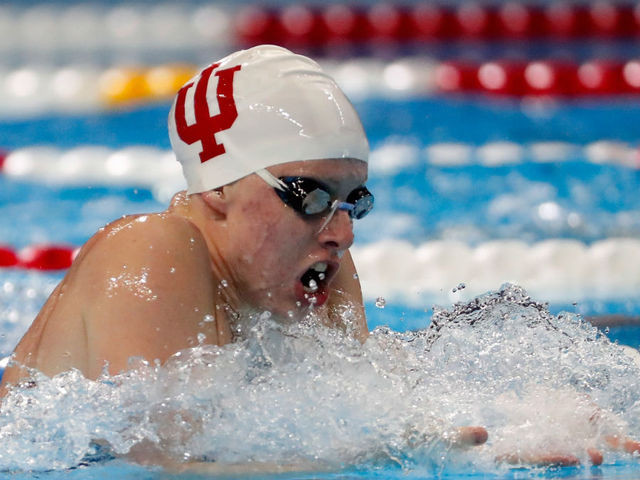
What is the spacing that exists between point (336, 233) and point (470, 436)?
45cm

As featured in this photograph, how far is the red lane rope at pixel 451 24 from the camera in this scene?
27.8 feet

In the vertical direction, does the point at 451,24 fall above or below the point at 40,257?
above

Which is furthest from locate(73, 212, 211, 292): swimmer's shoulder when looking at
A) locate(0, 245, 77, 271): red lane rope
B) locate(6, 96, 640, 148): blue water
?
locate(6, 96, 640, 148): blue water

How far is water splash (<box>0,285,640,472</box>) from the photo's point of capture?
187cm

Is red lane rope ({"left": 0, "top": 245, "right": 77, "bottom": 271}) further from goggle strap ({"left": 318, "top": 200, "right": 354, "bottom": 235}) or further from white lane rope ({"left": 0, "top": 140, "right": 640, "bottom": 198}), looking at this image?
goggle strap ({"left": 318, "top": 200, "right": 354, "bottom": 235})

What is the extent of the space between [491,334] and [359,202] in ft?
1.74

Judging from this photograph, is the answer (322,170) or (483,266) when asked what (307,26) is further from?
(322,170)

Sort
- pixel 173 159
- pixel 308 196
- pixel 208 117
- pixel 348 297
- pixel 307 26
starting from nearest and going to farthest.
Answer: pixel 308 196, pixel 208 117, pixel 348 297, pixel 173 159, pixel 307 26

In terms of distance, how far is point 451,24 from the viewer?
8609 mm

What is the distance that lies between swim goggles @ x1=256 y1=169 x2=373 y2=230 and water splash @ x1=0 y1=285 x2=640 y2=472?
0.25 m

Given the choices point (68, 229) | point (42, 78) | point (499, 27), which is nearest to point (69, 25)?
point (42, 78)

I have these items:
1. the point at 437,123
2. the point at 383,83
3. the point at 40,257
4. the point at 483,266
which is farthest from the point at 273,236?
the point at 383,83

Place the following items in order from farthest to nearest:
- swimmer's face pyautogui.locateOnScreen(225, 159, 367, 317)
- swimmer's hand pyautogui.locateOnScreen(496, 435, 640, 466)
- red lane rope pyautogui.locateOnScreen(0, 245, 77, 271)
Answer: red lane rope pyautogui.locateOnScreen(0, 245, 77, 271) → swimmer's face pyautogui.locateOnScreen(225, 159, 367, 317) → swimmer's hand pyautogui.locateOnScreen(496, 435, 640, 466)

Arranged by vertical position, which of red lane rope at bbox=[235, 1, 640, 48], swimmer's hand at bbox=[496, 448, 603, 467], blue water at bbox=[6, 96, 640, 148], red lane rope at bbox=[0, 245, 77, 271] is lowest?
swimmer's hand at bbox=[496, 448, 603, 467]
